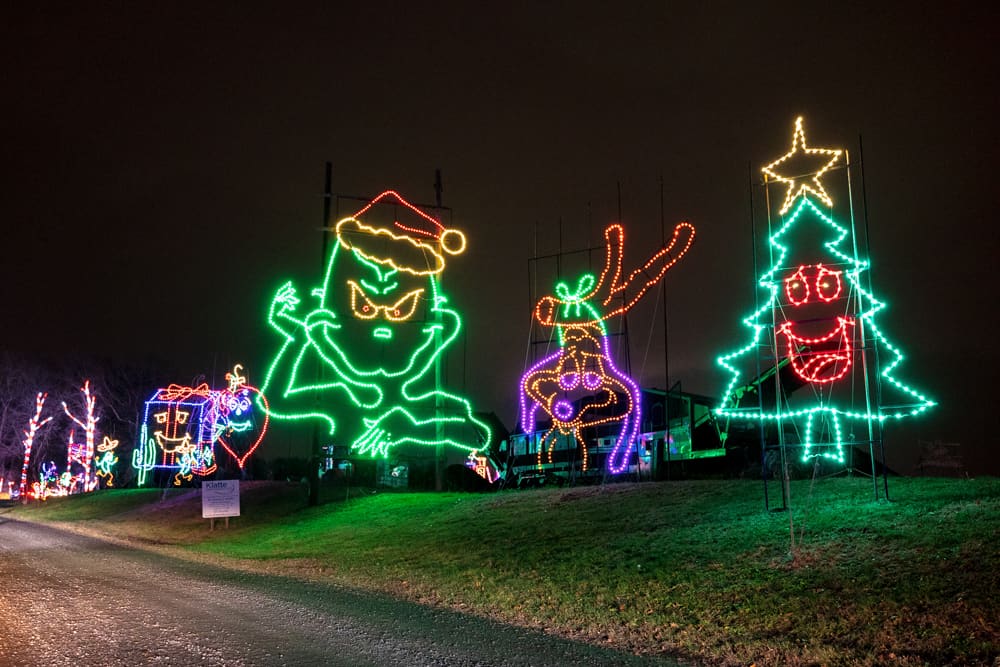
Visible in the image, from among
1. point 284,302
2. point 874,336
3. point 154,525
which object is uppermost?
point 284,302

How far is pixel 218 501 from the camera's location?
72.2 feet

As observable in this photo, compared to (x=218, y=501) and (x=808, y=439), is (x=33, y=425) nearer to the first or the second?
(x=218, y=501)

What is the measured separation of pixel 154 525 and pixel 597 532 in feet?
60.2

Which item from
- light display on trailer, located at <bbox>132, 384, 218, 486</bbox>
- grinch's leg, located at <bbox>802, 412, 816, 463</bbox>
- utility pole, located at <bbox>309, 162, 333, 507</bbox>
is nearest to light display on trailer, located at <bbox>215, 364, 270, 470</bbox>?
light display on trailer, located at <bbox>132, 384, 218, 486</bbox>

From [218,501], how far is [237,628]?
48.2 ft

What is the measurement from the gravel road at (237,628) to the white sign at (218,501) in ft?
30.1

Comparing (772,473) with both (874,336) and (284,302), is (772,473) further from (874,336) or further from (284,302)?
(284,302)

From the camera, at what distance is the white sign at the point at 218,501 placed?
2192cm

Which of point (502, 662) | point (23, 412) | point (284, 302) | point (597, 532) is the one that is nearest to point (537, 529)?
point (597, 532)

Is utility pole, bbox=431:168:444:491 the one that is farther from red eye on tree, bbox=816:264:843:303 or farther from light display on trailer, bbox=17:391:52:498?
light display on trailer, bbox=17:391:52:498

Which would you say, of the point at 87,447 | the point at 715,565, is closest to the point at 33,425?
the point at 87,447

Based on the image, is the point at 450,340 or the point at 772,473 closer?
the point at 772,473

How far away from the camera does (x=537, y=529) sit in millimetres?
14430

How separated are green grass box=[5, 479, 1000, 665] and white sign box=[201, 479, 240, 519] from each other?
146 inches
